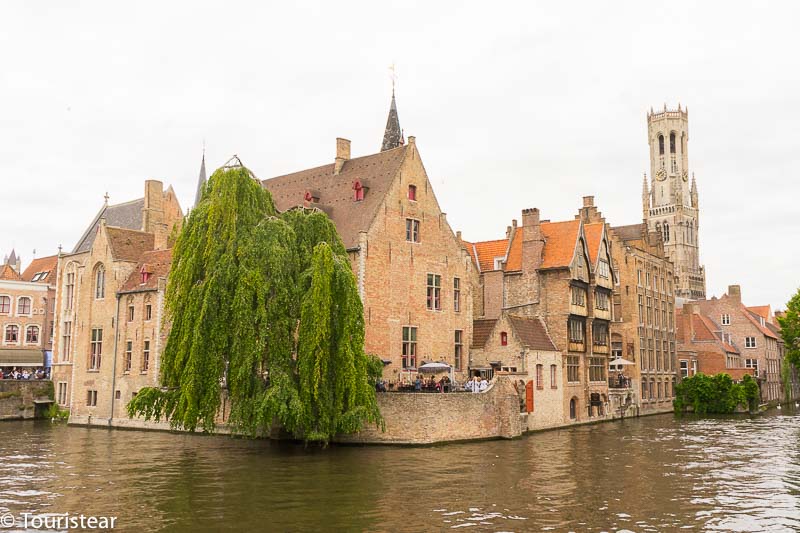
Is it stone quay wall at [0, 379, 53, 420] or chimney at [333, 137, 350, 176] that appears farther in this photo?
stone quay wall at [0, 379, 53, 420]

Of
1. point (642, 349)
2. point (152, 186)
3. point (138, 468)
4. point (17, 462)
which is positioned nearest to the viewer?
point (138, 468)

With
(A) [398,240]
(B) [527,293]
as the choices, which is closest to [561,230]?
(B) [527,293]

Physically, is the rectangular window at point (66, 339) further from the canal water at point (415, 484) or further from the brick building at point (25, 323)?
the canal water at point (415, 484)

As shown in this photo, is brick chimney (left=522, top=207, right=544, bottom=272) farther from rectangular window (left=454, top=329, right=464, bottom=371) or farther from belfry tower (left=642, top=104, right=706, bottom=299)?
belfry tower (left=642, top=104, right=706, bottom=299)

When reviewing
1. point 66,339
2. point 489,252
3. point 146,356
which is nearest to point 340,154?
point 489,252

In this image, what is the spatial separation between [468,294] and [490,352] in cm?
364

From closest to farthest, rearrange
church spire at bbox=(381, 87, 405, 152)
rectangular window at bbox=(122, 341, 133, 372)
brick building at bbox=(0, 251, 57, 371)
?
rectangular window at bbox=(122, 341, 133, 372) < brick building at bbox=(0, 251, 57, 371) < church spire at bbox=(381, 87, 405, 152)

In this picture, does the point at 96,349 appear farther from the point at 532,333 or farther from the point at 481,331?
the point at 532,333

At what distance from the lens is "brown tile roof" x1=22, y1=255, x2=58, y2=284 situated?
64.3 metres

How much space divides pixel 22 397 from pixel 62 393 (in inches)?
135

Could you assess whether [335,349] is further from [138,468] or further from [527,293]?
[527,293]

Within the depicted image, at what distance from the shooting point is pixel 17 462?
2694 centimetres

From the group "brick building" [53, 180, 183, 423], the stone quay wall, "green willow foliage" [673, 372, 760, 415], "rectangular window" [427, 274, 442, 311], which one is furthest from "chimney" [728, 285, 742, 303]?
the stone quay wall

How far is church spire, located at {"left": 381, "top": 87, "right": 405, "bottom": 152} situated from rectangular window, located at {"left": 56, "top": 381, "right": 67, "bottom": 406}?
28.5m
